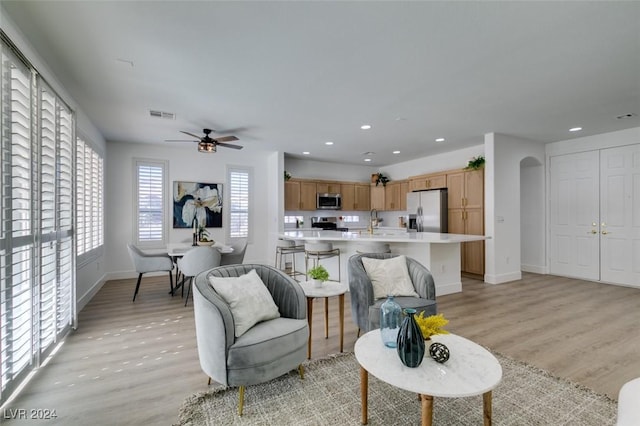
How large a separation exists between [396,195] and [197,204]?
16.5 feet

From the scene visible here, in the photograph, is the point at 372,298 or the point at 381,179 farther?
the point at 381,179

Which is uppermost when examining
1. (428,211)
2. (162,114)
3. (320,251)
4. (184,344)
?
(162,114)

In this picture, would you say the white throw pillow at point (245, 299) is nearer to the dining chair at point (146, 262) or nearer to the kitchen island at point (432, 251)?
the kitchen island at point (432, 251)

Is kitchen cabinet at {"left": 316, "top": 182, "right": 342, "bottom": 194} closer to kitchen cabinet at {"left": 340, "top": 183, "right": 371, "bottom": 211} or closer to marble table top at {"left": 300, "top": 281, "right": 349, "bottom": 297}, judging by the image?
kitchen cabinet at {"left": 340, "top": 183, "right": 371, "bottom": 211}

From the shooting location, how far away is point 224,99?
12.1ft

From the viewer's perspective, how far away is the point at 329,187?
7922 millimetres

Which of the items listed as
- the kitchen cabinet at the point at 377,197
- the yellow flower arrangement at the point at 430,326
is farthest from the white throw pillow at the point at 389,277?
the kitchen cabinet at the point at 377,197

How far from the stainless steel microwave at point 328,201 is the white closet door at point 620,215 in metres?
5.37

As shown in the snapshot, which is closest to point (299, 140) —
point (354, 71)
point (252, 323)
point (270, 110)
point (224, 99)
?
point (270, 110)

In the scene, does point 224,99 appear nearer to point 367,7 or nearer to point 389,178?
point 367,7

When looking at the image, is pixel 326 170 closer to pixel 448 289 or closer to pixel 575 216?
pixel 448 289

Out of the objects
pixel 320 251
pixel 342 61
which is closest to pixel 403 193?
pixel 320 251

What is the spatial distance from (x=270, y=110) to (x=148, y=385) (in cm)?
337

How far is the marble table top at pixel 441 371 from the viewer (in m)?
1.39
